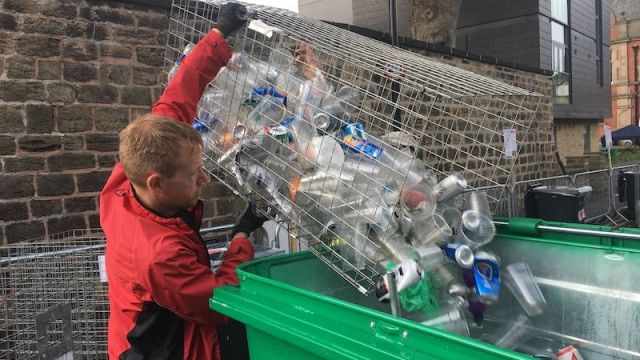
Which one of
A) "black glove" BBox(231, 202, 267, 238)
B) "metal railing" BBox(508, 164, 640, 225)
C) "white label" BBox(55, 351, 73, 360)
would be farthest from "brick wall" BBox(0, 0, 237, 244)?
"metal railing" BBox(508, 164, 640, 225)

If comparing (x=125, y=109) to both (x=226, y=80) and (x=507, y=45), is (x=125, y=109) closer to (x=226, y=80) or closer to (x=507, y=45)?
(x=226, y=80)

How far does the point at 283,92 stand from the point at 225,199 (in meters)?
3.31

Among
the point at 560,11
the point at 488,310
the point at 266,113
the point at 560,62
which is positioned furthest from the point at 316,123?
the point at 560,11

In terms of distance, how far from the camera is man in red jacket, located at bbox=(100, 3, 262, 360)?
5.61ft

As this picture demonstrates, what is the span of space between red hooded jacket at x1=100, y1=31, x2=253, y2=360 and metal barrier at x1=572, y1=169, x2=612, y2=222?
6484 mm

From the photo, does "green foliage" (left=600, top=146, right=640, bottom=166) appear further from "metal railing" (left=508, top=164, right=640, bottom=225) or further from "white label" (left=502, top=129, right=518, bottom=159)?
"white label" (left=502, top=129, right=518, bottom=159)

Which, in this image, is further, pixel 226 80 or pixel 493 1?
pixel 493 1

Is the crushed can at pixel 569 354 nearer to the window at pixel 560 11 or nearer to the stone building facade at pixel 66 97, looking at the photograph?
the stone building facade at pixel 66 97

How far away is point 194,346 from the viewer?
1.87m

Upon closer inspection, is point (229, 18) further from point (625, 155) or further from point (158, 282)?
point (625, 155)

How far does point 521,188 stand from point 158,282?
21.4 ft

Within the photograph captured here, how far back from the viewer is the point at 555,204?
18.7 feet

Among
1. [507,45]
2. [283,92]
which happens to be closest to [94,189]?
[283,92]

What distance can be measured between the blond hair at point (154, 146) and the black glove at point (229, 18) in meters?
0.56
